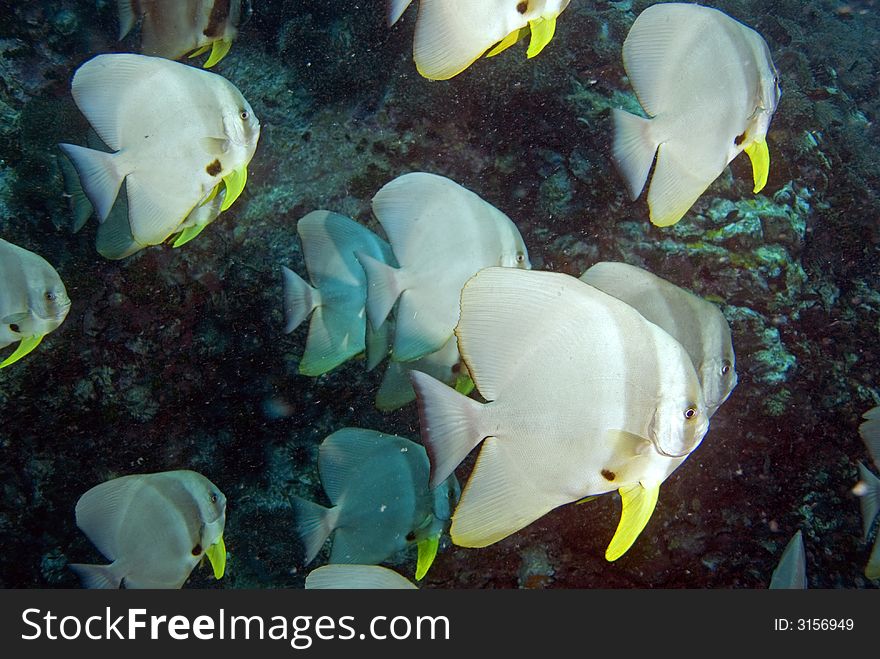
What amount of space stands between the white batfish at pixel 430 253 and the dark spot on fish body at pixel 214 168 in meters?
0.64

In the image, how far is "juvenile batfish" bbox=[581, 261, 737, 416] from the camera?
2125 mm

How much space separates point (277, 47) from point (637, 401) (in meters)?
3.39

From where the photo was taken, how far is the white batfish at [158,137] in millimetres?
2359

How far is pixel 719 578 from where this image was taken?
321cm

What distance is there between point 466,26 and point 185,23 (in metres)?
1.61

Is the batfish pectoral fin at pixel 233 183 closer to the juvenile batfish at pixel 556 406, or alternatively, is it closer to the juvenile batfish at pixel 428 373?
the juvenile batfish at pixel 428 373

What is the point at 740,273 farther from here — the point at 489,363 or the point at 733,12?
the point at 733,12

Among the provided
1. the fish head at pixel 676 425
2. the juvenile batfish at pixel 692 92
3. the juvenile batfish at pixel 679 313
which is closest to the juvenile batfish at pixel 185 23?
the juvenile batfish at pixel 692 92

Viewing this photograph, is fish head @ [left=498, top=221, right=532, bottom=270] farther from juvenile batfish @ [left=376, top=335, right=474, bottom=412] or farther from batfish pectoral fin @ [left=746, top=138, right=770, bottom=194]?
batfish pectoral fin @ [left=746, top=138, right=770, bottom=194]

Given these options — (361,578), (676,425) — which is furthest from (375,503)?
(676,425)

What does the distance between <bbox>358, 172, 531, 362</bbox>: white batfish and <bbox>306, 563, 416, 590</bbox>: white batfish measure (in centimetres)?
87

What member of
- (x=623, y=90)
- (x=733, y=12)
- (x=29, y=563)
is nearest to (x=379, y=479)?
(x=29, y=563)

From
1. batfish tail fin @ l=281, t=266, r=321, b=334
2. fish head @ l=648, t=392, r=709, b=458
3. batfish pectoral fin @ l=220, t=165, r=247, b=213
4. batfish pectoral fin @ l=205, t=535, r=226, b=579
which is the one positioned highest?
Answer: batfish pectoral fin @ l=220, t=165, r=247, b=213

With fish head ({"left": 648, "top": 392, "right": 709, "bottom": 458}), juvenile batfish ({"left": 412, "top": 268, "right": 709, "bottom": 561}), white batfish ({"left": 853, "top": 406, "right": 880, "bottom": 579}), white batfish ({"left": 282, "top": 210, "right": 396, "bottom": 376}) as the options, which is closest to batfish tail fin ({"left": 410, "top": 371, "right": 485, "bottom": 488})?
juvenile batfish ({"left": 412, "top": 268, "right": 709, "bottom": 561})
